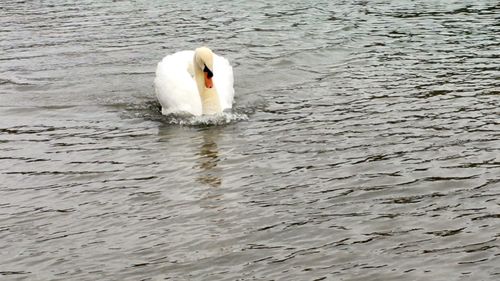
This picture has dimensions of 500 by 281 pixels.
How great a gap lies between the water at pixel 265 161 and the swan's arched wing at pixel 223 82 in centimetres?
25

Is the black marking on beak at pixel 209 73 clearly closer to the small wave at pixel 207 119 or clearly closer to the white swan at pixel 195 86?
the white swan at pixel 195 86

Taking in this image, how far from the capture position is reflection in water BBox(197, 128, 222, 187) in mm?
9680

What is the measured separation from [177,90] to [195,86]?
256 millimetres

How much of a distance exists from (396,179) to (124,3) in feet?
52.0

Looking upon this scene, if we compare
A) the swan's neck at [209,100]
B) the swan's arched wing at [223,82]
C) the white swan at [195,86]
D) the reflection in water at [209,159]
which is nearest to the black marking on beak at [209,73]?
the white swan at [195,86]

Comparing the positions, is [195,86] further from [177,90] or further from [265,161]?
[265,161]

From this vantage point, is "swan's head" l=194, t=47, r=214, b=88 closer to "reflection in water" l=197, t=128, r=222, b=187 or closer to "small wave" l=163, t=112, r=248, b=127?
"small wave" l=163, t=112, r=248, b=127

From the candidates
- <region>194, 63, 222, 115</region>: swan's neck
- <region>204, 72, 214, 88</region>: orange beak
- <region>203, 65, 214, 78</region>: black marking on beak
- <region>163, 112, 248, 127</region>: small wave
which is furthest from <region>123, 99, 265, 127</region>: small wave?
<region>203, 65, 214, 78</region>: black marking on beak

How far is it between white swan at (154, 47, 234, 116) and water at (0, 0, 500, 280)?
259 mm

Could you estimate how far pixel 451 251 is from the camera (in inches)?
296

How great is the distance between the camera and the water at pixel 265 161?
759cm

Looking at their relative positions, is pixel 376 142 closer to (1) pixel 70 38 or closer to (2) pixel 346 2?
(1) pixel 70 38

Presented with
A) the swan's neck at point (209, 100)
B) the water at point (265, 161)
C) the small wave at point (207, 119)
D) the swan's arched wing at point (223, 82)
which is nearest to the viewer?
the water at point (265, 161)

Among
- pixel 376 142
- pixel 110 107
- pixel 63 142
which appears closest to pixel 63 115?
pixel 110 107
